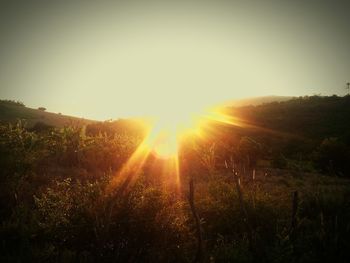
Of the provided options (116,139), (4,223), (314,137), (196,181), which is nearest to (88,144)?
(116,139)

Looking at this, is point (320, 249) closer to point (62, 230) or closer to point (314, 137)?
point (62, 230)

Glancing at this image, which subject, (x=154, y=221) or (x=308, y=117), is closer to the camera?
(x=154, y=221)

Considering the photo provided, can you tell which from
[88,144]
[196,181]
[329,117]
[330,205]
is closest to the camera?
[330,205]

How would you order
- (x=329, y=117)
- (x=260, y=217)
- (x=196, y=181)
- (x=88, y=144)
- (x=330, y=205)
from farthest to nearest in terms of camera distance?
(x=329, y=117) → (x=88, y=144) → (x=196, y=181) → (x=330, y=205) → (x=260, y=217)

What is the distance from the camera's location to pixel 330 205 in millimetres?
11055

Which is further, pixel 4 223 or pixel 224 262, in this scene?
pixel 4 223

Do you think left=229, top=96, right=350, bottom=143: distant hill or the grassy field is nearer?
the grassy field

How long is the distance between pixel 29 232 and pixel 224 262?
4704 millimetres

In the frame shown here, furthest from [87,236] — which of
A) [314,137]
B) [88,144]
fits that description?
[314,137]

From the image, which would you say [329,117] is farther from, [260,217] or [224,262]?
[224,262]

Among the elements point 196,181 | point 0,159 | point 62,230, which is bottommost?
point 196,181

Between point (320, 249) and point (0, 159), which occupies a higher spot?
point (0, 159)

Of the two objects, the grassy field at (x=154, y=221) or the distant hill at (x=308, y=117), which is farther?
the distant hill at (x=308, y=117)

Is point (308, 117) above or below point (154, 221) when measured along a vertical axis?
above
